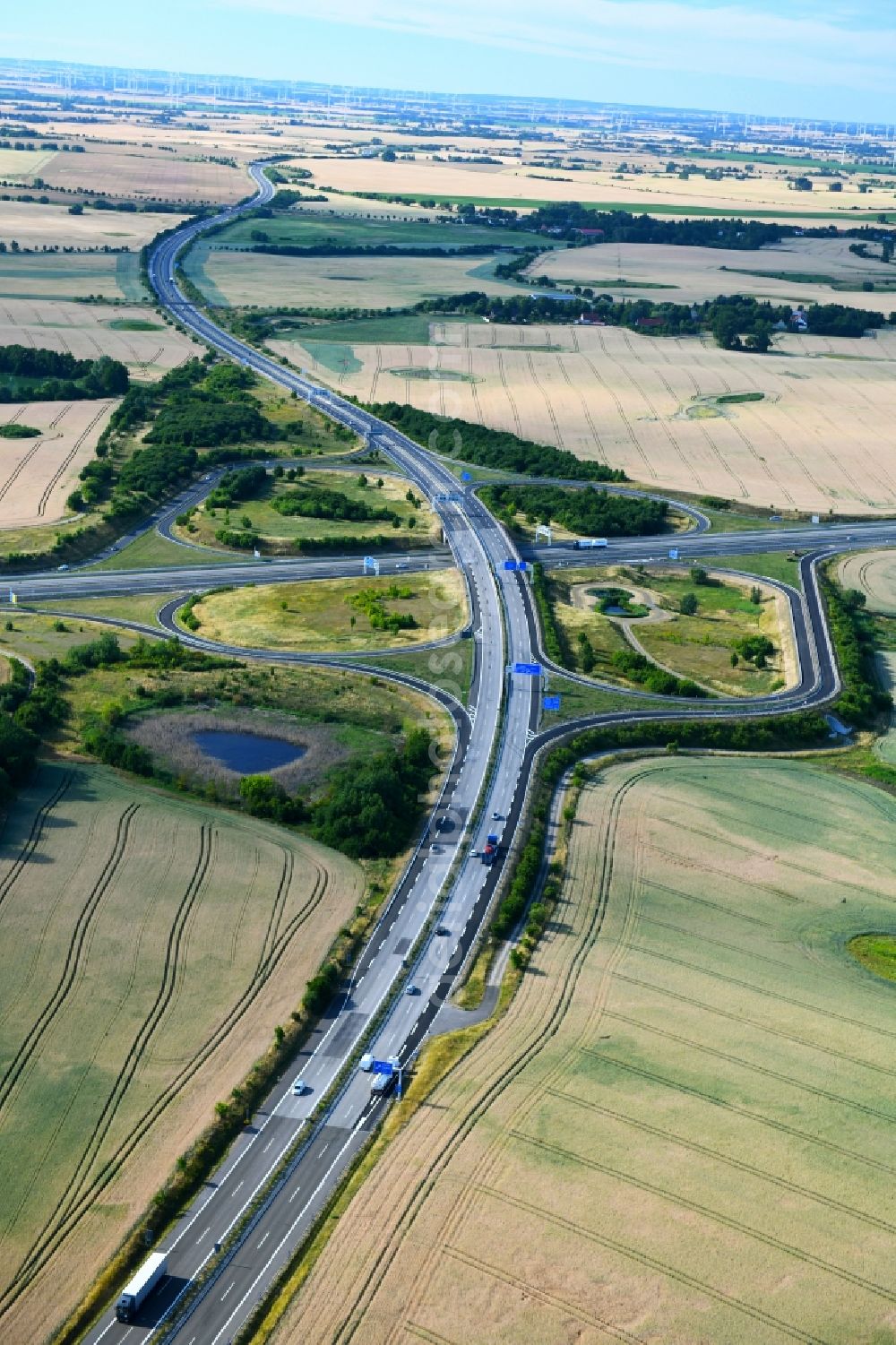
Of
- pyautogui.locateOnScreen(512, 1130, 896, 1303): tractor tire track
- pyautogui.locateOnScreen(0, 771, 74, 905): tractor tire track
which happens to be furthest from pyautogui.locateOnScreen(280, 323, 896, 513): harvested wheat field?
pyautogui.locateOnScreen(512, 1130, 896, 1303): tractor tire track

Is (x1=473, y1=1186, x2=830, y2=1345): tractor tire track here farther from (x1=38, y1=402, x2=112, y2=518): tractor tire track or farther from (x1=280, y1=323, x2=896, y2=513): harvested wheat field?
(x1=280, y1=323, x2=896, y2=513): harvested wheat field

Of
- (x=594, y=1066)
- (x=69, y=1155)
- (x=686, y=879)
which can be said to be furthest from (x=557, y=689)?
(x=69, y=1155)

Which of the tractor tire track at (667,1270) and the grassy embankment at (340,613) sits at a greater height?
the grassy embankment at (340,613)

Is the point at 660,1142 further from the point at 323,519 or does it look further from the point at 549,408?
the point at 549,408

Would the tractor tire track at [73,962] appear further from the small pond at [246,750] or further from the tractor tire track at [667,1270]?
the tractor tire track at [667,1270]

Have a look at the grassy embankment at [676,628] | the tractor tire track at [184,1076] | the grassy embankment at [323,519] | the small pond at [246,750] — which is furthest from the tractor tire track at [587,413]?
the tractor tire track at [184,1076]

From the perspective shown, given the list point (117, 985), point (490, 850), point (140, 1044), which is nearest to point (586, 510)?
point (490, 850)
